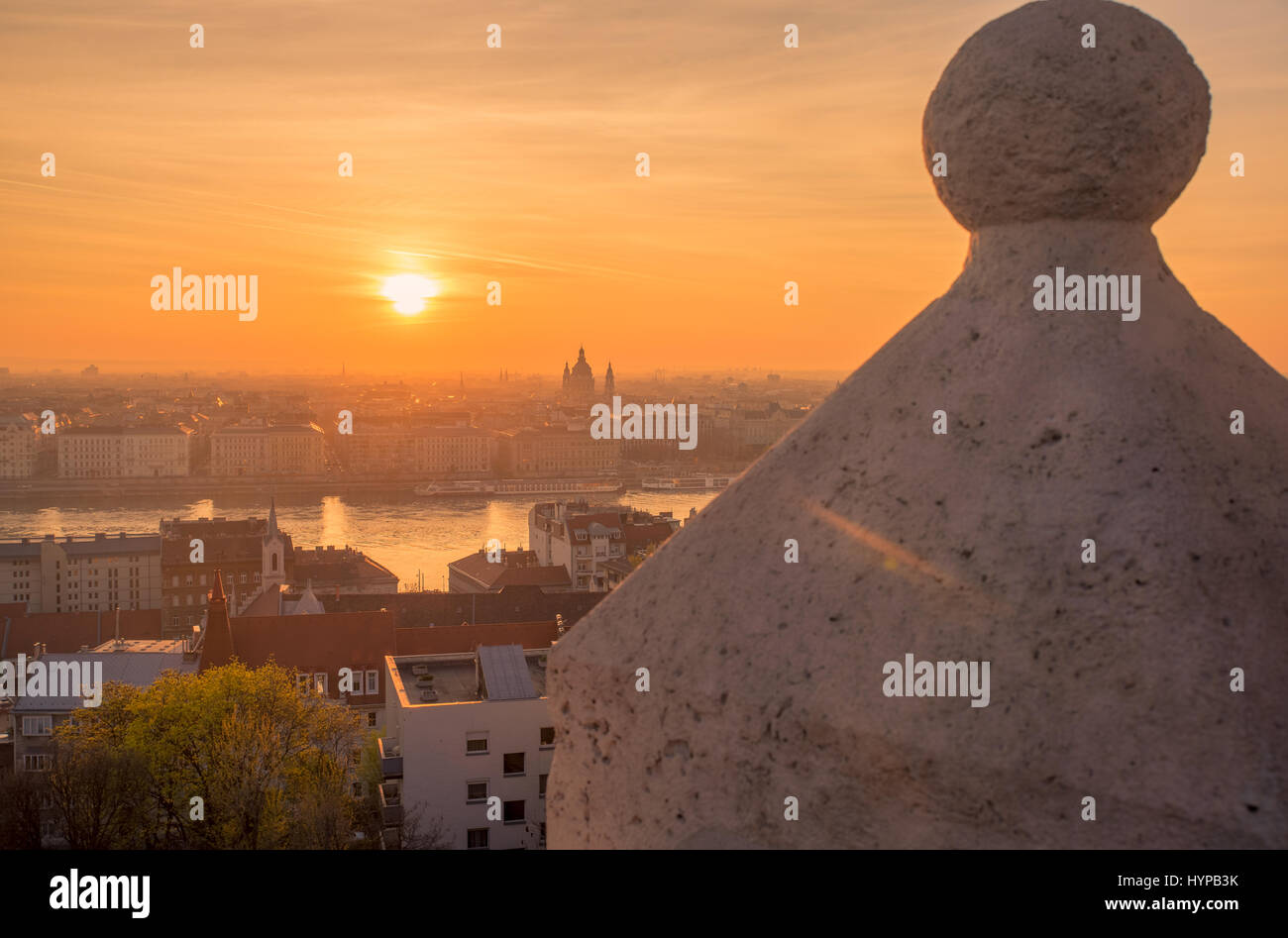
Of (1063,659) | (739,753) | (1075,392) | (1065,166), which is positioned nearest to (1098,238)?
(1065,166)

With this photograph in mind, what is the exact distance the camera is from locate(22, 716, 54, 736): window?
14820 mm

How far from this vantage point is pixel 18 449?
52.8m

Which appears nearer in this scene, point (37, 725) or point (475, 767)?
point (475, 767)

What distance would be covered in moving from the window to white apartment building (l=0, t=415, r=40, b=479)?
136ft

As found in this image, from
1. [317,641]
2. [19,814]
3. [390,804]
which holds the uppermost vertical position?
[317,641]

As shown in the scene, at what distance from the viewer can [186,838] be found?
10031 millimetres

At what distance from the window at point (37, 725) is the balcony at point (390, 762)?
16.6 feet

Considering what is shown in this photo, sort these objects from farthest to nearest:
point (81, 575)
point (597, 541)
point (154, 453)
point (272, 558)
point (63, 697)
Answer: point (154, 453), point (81, 575), point (272, 558), point (597, 541), point (63, 697)

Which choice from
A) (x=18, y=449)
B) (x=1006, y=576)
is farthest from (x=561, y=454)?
(x=1006, y=576)

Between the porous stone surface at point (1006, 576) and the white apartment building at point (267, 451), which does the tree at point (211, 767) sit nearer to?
the porous stone surface at point (1006, 576)

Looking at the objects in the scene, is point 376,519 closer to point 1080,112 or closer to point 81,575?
point 81,575

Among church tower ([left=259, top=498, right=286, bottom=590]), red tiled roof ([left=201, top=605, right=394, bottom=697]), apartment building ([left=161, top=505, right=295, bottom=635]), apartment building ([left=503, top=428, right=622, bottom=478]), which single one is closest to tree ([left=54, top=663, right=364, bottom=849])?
red tiled roof ([left=201, top=605, right=394, bottom=697])

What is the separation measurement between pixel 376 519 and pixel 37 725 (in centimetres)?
3364
